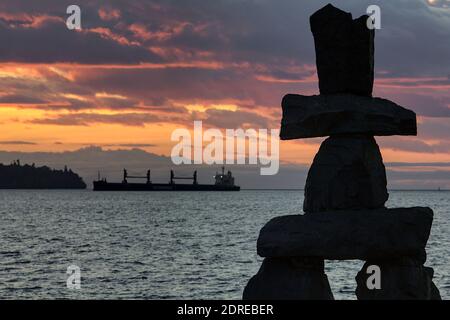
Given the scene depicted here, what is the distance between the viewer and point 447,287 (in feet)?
109

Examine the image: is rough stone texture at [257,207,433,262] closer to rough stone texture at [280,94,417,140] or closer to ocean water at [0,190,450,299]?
rough stone texture at [280,94,417,140]

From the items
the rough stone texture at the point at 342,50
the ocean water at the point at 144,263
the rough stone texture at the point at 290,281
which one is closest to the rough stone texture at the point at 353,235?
the rough stone texture at the point at 290,281

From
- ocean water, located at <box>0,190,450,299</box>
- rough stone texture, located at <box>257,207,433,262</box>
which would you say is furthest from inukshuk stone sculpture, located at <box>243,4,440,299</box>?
ocean water, located at <box>0,190,450,299</box>

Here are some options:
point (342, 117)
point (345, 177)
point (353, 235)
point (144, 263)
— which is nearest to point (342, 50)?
point (342, 117)

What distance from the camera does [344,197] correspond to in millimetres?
14453

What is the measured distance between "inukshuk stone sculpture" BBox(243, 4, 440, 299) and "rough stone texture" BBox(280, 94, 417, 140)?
0.02m

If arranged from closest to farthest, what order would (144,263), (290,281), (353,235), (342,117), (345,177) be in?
1. (353,235)
2. (342,117)
3. (345,177)
4. (290,281)
5. (144,263)

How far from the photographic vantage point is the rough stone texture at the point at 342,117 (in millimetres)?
14266

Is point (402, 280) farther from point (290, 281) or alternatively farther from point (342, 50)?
point (342, 50)

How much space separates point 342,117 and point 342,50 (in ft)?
4.61

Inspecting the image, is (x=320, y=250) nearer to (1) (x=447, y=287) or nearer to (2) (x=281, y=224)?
(2) (x=281, y=224)

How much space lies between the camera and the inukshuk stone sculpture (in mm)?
14133

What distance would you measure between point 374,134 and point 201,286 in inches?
827

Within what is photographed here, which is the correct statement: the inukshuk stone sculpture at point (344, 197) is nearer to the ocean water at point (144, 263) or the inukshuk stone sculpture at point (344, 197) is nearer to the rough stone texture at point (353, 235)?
the rough stone texture at point (353, 235)
